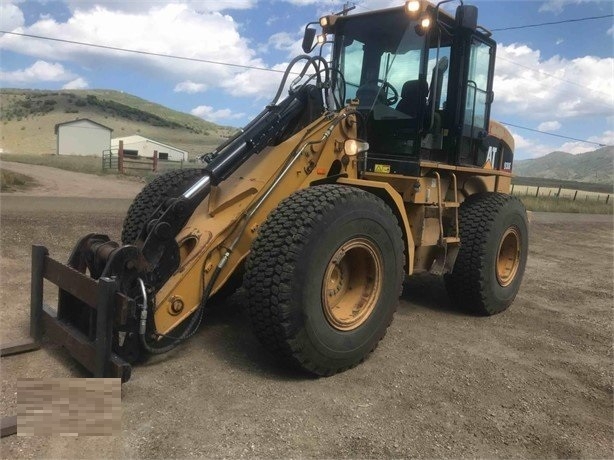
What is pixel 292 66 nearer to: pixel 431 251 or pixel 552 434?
pixel 431 251

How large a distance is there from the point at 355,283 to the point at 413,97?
191cm

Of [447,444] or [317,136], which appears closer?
[447,444]

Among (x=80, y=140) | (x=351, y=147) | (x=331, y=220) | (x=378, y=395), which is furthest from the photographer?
(x=80, y=140)

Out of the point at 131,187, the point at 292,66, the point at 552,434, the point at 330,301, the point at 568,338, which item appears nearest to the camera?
the point at 552,434

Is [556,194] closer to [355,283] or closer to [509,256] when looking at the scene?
[509,256]

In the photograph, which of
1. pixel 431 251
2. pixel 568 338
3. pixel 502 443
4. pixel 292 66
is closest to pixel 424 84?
pixel 292 66

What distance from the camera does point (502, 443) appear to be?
124 inches

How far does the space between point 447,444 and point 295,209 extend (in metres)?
1.70

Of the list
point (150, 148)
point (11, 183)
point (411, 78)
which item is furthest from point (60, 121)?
point (411, 78)

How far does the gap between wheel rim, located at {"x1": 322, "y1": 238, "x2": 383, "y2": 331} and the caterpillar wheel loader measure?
11 mm

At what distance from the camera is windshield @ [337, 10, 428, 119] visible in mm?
5020

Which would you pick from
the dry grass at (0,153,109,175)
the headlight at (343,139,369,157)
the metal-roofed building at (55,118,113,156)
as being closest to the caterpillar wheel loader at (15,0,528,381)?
the headlight at (343,139,369,157)

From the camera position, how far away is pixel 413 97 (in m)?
5.02

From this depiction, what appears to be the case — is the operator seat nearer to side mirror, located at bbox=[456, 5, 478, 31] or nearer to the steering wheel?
the steering wheel
